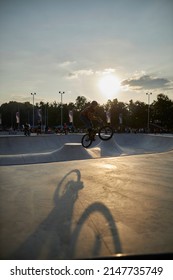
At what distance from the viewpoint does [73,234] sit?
308 cm

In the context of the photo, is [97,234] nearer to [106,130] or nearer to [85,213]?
[85,213]

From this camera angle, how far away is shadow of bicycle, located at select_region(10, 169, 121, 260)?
8.74 feet

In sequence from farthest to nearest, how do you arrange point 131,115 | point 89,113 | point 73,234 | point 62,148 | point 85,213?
point 131,115 → point 62,148 → point 89,113 → point 85,213 → point 73,234

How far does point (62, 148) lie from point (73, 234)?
14.9 meters

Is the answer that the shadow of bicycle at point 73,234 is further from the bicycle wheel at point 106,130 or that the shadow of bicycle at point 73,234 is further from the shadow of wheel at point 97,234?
the bicycle wheel at point 106,130

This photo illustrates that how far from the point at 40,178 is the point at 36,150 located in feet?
68.1

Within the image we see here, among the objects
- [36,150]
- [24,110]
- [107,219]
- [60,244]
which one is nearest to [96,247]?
[60,244]

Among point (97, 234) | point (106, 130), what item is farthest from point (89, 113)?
point (97, 234)

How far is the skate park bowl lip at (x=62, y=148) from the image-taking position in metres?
16.0

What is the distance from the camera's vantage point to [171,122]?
272 ft

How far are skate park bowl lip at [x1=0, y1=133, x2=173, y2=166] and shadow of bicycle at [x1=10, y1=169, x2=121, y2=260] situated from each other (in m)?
11.1

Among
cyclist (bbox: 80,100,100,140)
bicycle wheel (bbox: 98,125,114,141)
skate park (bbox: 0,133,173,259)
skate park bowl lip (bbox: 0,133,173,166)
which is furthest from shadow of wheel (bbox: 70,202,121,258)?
skate park bowl lip (bbox: 0,133,173,166)

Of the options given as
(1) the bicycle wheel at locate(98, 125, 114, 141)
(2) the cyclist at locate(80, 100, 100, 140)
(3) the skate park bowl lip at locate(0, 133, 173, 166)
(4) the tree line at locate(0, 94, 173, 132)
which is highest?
(4) the tree line at locate(0, 94, 173, 132)

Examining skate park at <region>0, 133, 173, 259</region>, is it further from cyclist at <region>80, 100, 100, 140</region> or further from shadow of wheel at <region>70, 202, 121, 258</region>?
cyclist at <region>80, 100, 100, 140</region>
